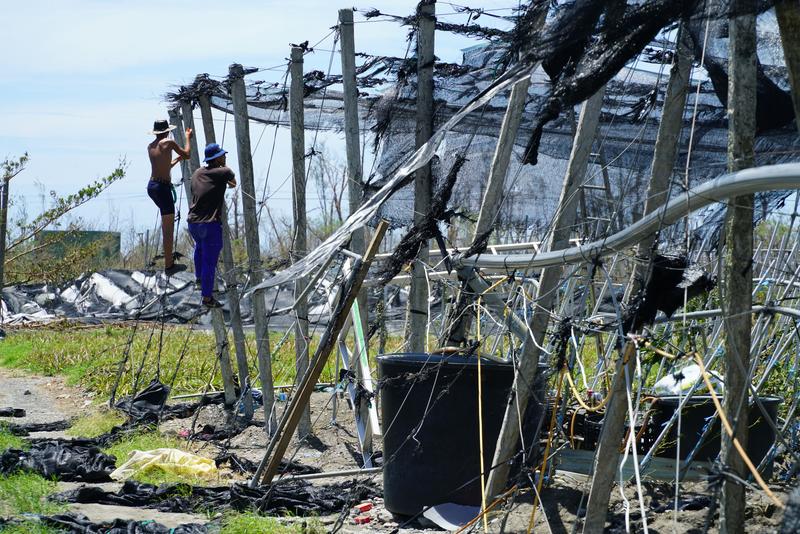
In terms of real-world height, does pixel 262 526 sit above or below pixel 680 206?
below

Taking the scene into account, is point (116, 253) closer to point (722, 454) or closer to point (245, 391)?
point (245, 391)

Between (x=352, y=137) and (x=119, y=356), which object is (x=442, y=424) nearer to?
(x=352, y=137)

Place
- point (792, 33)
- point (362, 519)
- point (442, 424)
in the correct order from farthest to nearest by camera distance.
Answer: point (362, 519), point (442, 424), point (792, 33)

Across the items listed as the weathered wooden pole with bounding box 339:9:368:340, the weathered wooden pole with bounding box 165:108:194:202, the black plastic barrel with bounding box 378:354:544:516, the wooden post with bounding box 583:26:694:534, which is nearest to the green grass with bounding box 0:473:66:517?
the black plastic barrel with bounding box 378:354:544:516

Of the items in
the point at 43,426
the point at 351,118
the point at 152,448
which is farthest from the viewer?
the point at 43,426

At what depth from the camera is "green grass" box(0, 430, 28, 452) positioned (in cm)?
888

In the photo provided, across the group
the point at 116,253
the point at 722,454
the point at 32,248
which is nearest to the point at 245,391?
the point at 722,454

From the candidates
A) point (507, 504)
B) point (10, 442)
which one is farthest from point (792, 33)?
point (10, 442)

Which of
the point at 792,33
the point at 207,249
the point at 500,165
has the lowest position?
the point at 207,249

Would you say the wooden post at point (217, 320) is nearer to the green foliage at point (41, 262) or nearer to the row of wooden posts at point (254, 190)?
the row of wooden posts at point (254, 190)

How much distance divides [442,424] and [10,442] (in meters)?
4.91

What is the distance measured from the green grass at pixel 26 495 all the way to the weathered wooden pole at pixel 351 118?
3000mm

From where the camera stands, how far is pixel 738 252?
3.78m

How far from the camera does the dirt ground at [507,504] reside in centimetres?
499
